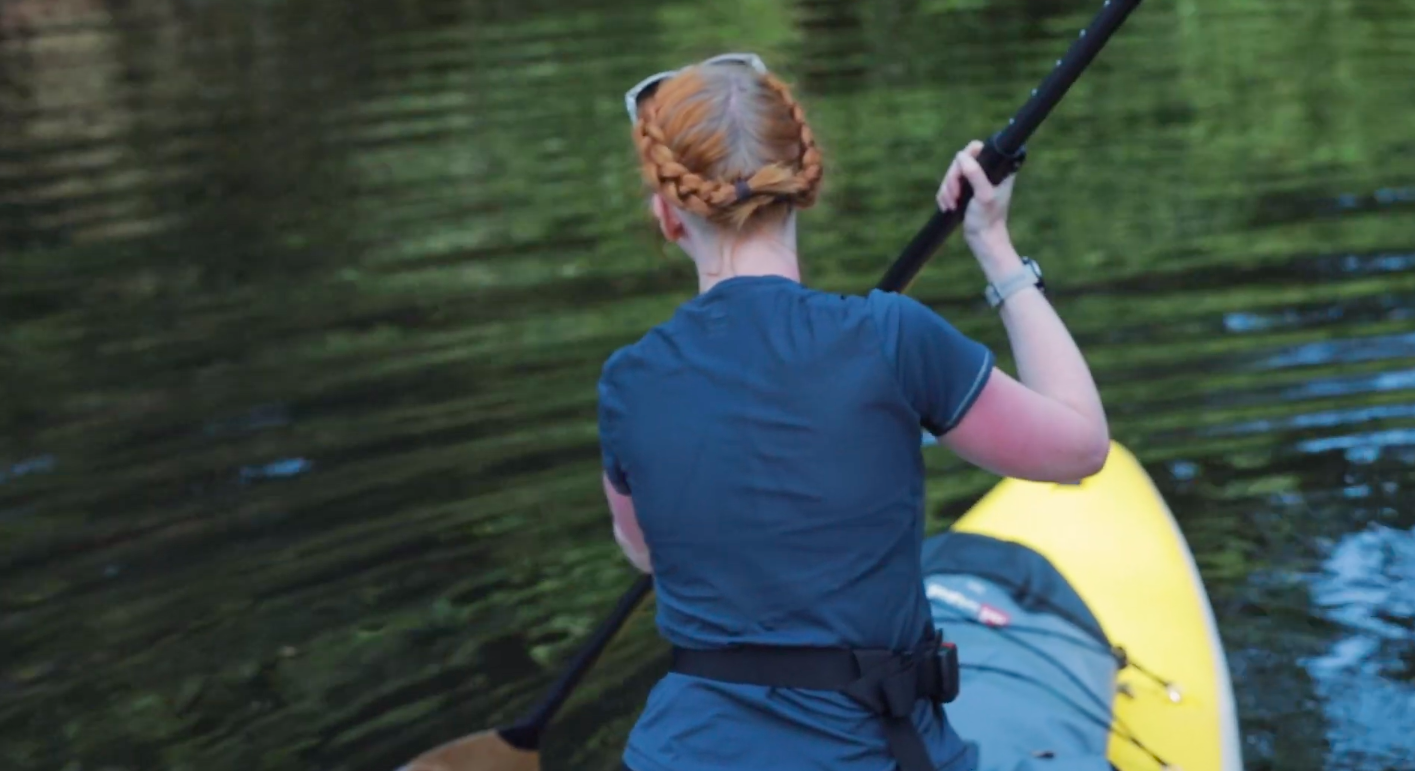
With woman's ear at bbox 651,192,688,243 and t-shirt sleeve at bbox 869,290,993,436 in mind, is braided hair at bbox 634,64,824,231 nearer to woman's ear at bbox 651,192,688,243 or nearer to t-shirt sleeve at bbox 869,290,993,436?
woman's ear at bbox 651,192,688,243

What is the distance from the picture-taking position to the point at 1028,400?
1.96 m

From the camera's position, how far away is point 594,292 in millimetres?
7445

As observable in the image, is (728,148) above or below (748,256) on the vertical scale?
above

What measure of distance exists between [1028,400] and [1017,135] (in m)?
0.65

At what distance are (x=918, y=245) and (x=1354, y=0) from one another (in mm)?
12996

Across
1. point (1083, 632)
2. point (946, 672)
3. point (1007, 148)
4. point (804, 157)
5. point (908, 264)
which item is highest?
point (804, 157)

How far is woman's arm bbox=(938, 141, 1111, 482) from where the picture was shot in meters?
1.94

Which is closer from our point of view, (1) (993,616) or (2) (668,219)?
(2) (668,219)

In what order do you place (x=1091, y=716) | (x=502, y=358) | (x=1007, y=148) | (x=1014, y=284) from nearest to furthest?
(x=1014, y=284), (x=1007, y=148), (x=1091, y=716), (x=502, y=358)

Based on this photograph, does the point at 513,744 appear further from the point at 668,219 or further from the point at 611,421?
the point at 668,219

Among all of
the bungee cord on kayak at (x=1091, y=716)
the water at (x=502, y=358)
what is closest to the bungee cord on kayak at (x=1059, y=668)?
the bungee cord on kayak at (x=1091, y=716)

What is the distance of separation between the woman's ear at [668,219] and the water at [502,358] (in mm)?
213

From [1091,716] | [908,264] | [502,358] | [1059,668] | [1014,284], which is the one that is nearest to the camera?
[1014,284]

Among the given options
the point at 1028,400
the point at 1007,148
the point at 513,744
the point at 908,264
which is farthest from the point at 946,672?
the point at 513,744
